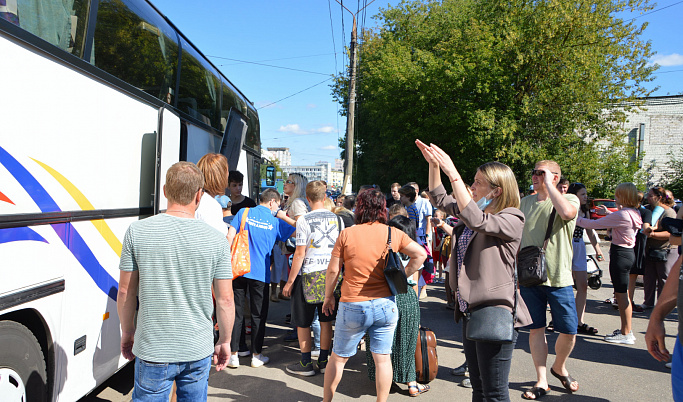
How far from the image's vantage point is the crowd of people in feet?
7.67

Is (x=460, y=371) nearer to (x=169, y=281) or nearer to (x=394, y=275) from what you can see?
(x=394, y=275)

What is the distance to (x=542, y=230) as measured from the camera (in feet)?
13.4

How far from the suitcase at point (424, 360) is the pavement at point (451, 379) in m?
0.15

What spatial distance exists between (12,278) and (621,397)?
15.9 feet

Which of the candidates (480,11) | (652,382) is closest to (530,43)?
(480,11)

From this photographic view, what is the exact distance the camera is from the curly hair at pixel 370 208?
139 inches

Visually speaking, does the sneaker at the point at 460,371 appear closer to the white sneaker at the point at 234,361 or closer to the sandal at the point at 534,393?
the sandal at the point at 534,393

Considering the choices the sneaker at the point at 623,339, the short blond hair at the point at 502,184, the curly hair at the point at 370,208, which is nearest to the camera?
the short blond hair at the point at 502,184

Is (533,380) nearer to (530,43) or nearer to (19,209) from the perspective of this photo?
(19,209)

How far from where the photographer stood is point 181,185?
243cm

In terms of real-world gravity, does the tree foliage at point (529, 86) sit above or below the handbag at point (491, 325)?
above

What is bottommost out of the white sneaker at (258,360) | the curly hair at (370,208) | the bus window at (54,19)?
the white sneaker at (258,360)

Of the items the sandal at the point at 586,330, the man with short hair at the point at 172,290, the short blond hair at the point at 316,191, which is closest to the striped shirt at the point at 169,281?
the man with short hair at the point at 172,290

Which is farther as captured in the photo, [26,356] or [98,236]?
[98,236]
